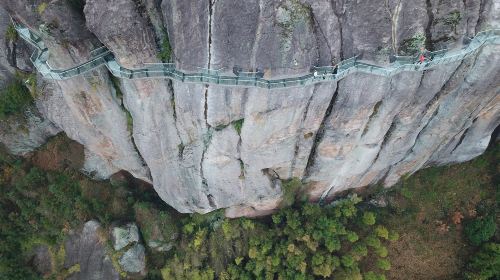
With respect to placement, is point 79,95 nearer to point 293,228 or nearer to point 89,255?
point 89,255

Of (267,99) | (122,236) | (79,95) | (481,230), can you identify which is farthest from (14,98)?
(481,230)

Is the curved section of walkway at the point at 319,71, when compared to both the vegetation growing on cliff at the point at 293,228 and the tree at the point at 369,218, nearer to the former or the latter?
the vegetation growing on cliff at the point at 293,228

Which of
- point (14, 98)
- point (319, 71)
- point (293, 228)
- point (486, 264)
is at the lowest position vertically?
point (486, 264)

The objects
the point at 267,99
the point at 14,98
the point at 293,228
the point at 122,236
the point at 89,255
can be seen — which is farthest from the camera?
the point at 89,255

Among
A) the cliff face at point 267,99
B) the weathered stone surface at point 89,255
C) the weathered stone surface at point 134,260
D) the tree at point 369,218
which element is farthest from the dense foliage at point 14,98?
the tree at point 369,218

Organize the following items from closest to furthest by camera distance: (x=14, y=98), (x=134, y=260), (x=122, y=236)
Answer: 1. (x=14, y=98)
2. (x=122, y=236)
3. (x=134, y=260)

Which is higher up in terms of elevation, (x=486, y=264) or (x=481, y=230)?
(x=481, y=230)
